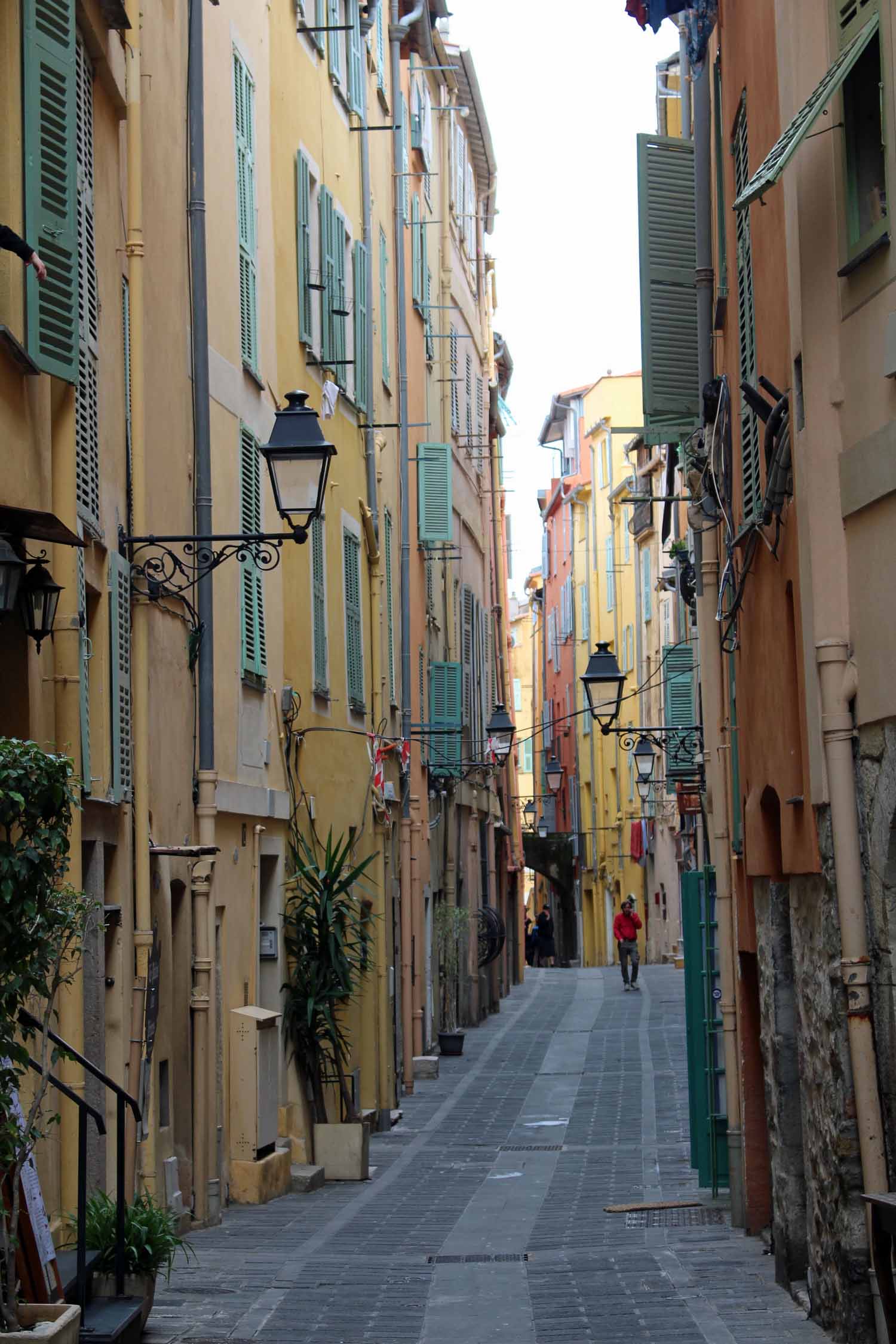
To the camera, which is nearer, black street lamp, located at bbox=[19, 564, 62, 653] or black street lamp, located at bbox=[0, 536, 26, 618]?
black street lamp, located at bbox=[0, 536, 26, 618]

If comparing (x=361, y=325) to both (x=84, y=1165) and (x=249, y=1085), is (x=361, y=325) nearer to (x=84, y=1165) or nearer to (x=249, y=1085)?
(x=249, y=1085)

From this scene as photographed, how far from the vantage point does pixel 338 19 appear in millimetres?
21172

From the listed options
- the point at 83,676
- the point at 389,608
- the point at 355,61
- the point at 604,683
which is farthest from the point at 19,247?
the point at 389,608

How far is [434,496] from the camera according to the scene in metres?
27.3

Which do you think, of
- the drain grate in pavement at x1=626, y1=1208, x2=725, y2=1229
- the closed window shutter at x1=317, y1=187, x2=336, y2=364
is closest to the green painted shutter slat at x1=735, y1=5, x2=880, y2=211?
the drain grate in pavement at x1=626, y1=1208, x2=725, y2=1229

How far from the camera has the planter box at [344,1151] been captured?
15.8 m

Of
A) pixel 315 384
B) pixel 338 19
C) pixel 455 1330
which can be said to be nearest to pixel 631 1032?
pixel 315 384

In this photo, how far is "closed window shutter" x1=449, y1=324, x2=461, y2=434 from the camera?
32.5 m

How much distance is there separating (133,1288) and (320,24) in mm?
14911

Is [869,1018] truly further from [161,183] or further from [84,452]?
[161,183]

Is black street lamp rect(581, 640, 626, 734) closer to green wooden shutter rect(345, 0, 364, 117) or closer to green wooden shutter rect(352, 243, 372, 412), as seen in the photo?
green wooden shutter rect(352, 243, 372, 412)

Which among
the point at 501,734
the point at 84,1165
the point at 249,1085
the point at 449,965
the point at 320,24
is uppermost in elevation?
the point at 320,24

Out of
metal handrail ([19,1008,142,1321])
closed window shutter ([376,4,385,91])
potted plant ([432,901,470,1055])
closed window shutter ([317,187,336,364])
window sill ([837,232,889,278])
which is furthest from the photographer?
potted plant ([432,901,470,1055])

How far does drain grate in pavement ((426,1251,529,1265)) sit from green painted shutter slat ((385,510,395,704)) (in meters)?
11.7
